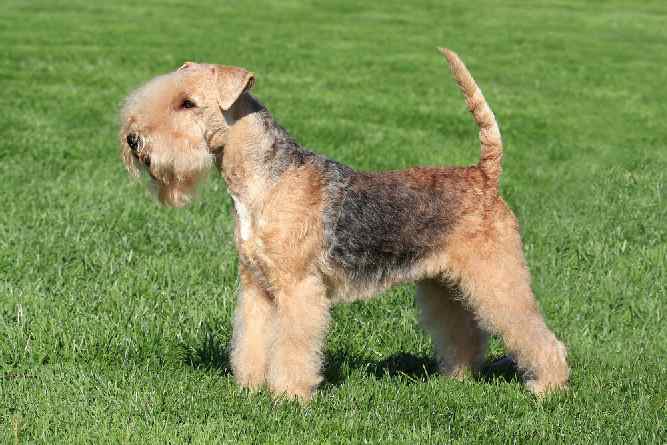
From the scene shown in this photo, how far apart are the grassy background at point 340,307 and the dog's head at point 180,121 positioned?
4.21 ft

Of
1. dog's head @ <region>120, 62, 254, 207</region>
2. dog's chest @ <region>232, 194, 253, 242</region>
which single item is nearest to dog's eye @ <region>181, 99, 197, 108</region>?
dog's head @ <region>120, 62, 254, 207</region>

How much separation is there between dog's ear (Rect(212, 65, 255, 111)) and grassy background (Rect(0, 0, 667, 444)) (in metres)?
1.68

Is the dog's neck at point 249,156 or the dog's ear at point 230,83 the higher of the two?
the dog's ear at point 230,83

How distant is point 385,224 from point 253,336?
3.40 ft


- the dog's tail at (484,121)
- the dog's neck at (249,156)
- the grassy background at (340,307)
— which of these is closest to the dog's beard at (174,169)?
the dog's neck at (249,156)

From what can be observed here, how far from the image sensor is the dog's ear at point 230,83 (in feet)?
17.2

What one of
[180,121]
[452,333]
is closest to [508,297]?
[452,333]

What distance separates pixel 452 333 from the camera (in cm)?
630

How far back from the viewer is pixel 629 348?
6.71 metres

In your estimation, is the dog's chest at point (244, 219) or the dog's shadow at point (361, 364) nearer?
the dog's chest at point (244, 219)

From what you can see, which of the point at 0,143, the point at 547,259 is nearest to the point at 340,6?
the point at 0,143

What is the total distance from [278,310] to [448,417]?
115 cm

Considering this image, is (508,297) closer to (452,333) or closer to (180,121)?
(452,333)

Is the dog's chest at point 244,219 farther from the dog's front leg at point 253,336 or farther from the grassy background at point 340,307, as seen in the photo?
the grassy background at point 340,307
